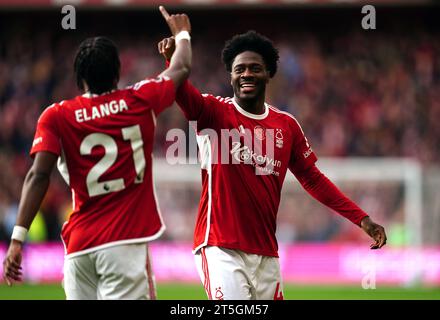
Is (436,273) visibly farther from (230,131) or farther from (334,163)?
(230,131)

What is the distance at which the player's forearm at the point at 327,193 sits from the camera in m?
7.15

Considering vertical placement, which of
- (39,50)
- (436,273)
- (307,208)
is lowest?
(436,273)

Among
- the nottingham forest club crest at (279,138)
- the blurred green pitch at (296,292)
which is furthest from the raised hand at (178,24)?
the blurred green pitch at (296,292)

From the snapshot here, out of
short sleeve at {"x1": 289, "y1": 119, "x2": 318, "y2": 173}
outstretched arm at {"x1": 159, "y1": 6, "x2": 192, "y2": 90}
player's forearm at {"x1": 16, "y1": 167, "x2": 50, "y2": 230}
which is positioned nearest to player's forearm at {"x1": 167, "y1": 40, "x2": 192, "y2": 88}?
outstretched arm at {"x1": 159, "y1": 6, "x2": 192, "y2": 90}

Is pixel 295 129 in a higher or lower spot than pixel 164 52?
lower

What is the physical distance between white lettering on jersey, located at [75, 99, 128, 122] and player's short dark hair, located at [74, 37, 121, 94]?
0.41 feet

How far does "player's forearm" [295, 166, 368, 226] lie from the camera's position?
23.5 feet

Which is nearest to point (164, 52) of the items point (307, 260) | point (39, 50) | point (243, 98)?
point (243, 98)

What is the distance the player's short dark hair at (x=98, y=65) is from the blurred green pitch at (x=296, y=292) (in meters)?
9.37

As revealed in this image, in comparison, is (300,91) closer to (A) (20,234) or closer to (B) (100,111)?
(B) (100,111)

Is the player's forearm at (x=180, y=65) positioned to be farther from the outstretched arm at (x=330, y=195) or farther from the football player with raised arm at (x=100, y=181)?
the outstretched arm at (x=330, y=195)

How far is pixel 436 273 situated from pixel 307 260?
2.78m

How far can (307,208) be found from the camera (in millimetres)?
20500

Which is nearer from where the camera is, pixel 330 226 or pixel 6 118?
pixel 330 226
